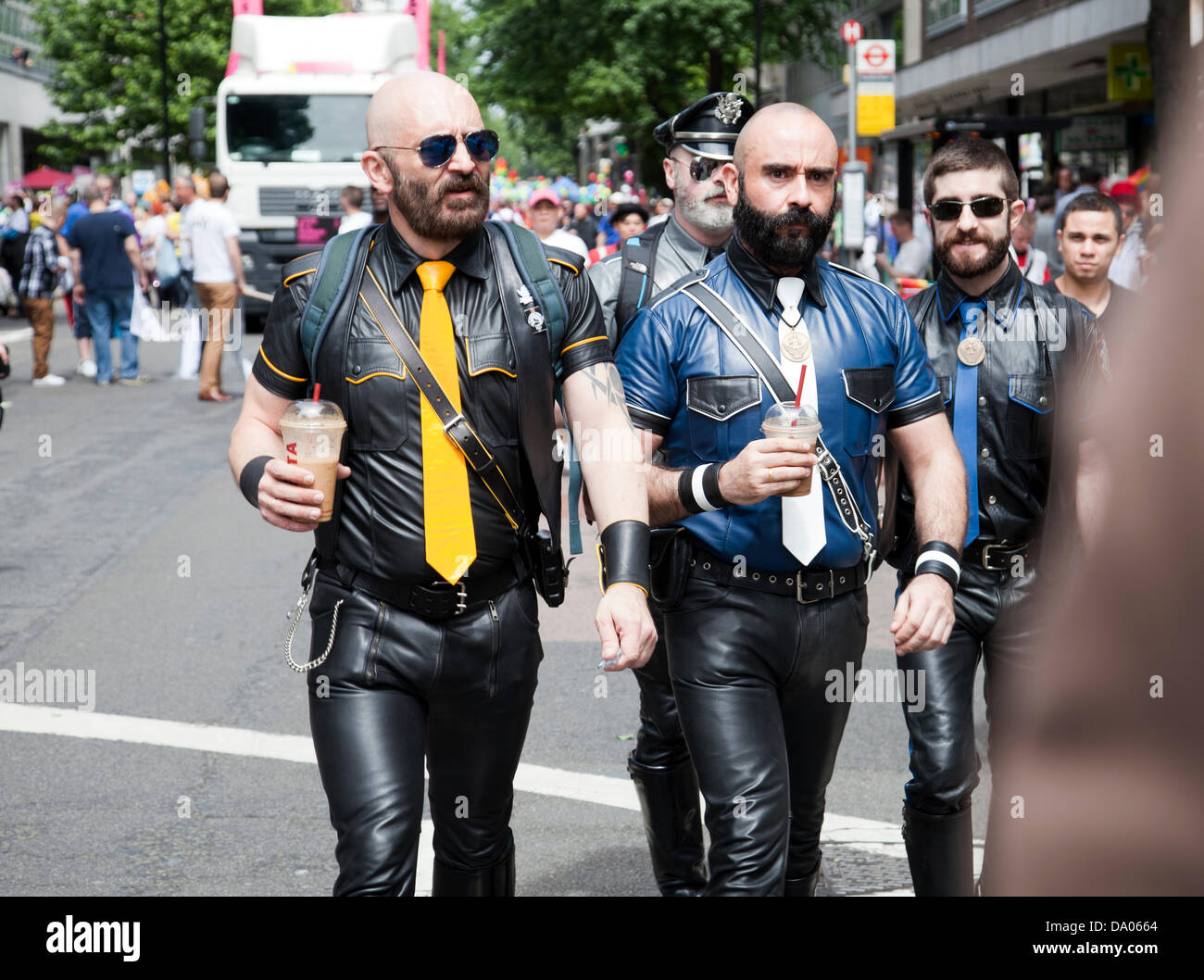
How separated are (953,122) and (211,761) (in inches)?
573

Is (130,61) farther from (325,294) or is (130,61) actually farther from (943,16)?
(325,294)

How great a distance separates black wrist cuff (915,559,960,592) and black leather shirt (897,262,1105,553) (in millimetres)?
609

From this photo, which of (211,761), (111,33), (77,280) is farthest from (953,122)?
(111,33)

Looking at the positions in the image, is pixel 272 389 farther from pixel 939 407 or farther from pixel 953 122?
pixel 953 122

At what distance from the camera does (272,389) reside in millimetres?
3482

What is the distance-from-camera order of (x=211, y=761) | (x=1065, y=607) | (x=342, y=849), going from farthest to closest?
1. (x=211, y=761)
2. (x=342, y=849)
3. (x=1065, y=607)

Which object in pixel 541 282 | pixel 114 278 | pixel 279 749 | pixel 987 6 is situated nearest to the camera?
pixel 541 282

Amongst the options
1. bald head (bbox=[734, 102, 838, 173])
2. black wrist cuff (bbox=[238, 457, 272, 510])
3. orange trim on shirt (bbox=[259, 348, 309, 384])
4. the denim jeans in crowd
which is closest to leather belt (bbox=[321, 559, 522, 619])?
black wrist cuff (bbox=[238, 457, 272, 510])

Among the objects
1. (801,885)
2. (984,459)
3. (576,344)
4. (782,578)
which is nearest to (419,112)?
(576,344)

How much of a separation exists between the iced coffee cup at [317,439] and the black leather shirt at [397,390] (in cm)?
23

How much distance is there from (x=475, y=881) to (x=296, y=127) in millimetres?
20373

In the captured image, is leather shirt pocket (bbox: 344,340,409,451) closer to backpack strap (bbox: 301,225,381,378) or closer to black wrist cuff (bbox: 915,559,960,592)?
backpack strap (bbox: 301,225,381,378)

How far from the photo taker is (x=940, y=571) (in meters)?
3.61
